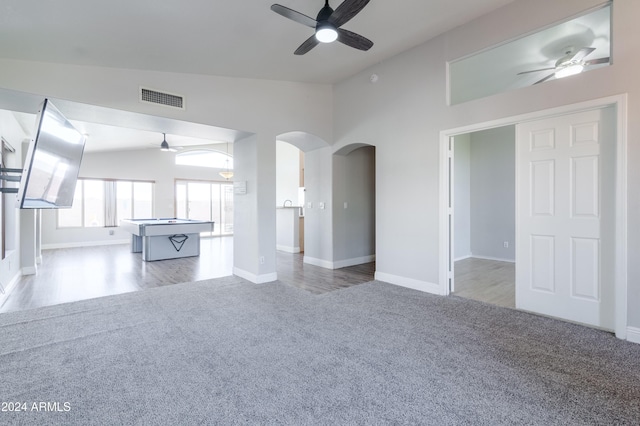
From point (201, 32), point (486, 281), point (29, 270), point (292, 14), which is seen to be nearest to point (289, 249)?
point (486, 281)

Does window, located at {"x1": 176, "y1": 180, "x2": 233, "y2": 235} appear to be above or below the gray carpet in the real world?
above

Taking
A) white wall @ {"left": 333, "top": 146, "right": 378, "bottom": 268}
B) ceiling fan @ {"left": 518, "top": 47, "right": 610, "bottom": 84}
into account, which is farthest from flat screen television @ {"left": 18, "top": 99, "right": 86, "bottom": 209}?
ceiling fan @ {"left": 518, "top": 47, "right": 610, "bottom": 84}

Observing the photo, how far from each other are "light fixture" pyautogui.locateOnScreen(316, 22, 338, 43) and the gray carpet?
2.63 m

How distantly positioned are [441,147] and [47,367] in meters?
4.40

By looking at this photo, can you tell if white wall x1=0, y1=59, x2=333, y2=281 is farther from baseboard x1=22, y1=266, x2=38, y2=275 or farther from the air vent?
baseboard x1=22, y1=266, x2=38, y2=275

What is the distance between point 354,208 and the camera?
5.74m

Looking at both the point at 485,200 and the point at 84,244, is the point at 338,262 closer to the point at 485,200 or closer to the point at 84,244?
the point at 485,200

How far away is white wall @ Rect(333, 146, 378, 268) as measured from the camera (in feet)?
→ 17.9

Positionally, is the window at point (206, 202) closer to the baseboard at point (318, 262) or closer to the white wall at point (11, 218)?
Result: the white wall at point (11, 218)

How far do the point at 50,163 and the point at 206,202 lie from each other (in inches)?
349

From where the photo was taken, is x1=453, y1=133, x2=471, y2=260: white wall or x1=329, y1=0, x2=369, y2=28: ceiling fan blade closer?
x1=329, y1=0, x2=369, y2=28: ceiling fan blade

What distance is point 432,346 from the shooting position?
2.39 m

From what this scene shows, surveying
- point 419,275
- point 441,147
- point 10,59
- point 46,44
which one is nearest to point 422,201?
point 441,147

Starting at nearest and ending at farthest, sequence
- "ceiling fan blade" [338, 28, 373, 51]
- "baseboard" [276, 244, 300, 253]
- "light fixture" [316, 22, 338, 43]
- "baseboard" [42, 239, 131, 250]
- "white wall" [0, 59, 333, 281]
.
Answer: "light fixture" [316, 22, 338, 43] < "ceiling fan blade" [338, 28, 373, 51] < "white wall" [0, 59, 333, 281] < "baseboard" [276, 244, 300, 253] < "baseboard" [42, 239, 131, 250]
